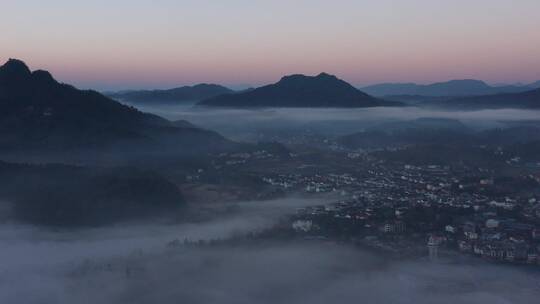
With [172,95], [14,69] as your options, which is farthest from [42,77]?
[172,95]

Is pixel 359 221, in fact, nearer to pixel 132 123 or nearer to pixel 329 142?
pixel 132 123

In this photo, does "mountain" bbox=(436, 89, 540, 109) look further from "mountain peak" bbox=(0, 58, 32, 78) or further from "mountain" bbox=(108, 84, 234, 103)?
"mountain peak" bbox=(0, 58, 32, 78)

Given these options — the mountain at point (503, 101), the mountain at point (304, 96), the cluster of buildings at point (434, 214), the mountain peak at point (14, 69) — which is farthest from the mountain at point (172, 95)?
the cluster of buildings at point (434, 214)

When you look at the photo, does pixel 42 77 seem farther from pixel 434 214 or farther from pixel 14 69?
pixel 434 214

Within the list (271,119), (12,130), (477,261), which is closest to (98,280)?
(477,261)

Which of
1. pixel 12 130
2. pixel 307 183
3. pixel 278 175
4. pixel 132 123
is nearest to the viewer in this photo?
pixel 307 183

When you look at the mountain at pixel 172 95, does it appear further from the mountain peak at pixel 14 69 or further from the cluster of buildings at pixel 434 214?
the cluster of buildings at pixel 434 214

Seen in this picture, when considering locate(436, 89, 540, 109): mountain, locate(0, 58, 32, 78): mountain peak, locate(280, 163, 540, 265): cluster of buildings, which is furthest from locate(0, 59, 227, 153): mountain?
locate(436, 89, 540, 109): mountain
